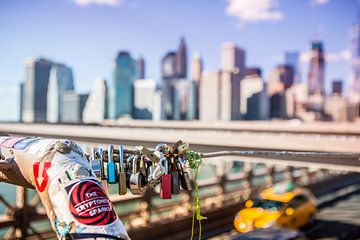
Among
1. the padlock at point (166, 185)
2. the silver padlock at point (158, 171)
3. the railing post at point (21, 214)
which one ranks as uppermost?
the silver padlock at point (158, 171)

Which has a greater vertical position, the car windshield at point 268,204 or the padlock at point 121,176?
the padlock at point 121,176

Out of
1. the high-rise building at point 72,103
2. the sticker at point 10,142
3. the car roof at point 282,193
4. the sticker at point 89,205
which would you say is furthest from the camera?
the high-rise building at point 72,103

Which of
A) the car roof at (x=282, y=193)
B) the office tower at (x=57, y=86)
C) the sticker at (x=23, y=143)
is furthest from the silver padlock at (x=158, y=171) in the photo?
the office tower at (x=57, y=86)

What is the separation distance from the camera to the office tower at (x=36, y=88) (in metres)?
158

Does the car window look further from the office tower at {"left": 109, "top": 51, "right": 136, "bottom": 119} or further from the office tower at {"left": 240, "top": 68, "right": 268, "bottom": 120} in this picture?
the office tower at {"left": 109, "top": 51, "right": 136, "bottom": 119}

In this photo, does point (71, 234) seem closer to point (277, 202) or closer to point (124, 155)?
point (124, 155)

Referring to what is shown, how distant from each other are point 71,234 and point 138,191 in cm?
71

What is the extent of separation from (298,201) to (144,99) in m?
149

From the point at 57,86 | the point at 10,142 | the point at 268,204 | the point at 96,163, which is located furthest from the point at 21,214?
the point at 57,86

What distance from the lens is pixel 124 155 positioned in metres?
2.70

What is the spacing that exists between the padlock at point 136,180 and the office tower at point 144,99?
148461 millimetres

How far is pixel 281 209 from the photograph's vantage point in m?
13.4

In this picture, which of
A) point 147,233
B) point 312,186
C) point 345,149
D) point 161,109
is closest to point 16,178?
point 147,233

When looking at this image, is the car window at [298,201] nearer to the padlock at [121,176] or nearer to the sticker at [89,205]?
the padlock at [121,176]
